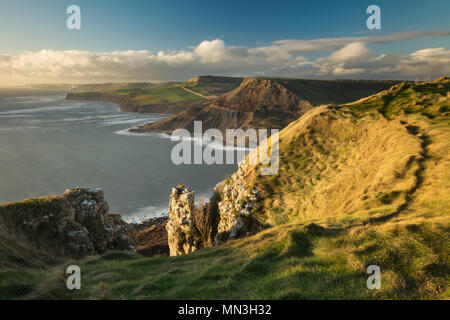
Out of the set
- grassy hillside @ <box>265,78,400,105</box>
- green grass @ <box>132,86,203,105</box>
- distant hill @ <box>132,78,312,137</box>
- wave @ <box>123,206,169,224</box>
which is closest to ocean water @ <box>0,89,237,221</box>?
wave @ <box>123,206,169,224</box>

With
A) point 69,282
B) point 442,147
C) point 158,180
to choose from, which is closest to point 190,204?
point 69,282

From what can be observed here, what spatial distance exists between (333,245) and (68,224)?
16555 millimetres

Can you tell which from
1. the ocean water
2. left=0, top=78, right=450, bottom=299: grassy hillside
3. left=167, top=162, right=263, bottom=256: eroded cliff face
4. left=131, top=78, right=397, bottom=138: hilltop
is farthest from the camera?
left=131, top=78, right=397, bottom=138: hilltop

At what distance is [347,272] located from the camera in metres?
7.00

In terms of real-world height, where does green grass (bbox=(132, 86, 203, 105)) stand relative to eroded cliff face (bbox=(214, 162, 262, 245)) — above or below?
above

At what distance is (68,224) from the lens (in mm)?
15906

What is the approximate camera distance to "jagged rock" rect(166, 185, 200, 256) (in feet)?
68.2

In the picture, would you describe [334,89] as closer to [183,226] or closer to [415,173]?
[415,173]

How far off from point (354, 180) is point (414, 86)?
18.6 metres

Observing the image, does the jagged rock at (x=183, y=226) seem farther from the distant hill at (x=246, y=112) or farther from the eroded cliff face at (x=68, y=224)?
the distant hill at (x=246, y=112)

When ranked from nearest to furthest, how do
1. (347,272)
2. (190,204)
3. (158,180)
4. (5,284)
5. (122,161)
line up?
(347,272) → (5,284) → (190,204) → (158,180) → (122,161)

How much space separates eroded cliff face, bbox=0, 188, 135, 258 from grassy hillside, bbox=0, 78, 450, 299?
135 inches

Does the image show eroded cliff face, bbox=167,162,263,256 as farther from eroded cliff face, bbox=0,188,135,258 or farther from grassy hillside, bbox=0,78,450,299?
eroded cliff face, bbox=0,188,135,258

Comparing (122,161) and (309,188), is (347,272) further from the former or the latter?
(122,161)
